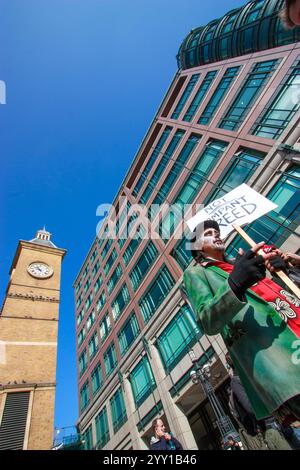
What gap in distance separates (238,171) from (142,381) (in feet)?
50.4

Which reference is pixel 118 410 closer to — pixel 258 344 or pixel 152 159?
pixel 258 344

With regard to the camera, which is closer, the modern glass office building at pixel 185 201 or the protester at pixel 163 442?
the protester at pixel 163 442

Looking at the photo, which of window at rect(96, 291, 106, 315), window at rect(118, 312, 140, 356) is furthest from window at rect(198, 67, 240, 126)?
window at rect(96, 291, 106, 315)

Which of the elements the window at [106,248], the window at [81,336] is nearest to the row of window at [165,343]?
the window at [81,336]

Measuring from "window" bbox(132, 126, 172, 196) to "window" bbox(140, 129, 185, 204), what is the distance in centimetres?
181

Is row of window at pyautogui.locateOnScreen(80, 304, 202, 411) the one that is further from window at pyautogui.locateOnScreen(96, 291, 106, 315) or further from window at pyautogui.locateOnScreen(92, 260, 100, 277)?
window at pyautogui.locateOnScreen(92, 260, 100, 277)

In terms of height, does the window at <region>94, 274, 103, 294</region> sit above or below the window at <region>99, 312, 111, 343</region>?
above

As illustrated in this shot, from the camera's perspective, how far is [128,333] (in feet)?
70.8

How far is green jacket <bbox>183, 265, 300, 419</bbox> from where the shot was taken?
1632 mm

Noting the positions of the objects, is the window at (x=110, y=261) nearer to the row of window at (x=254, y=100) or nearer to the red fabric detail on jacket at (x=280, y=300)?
the row of window at (x=254, y=100)

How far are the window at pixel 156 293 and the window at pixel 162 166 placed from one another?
9.01 meters

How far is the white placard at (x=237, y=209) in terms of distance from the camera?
11.2 ft

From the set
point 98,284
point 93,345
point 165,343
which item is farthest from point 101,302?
point 165,343
